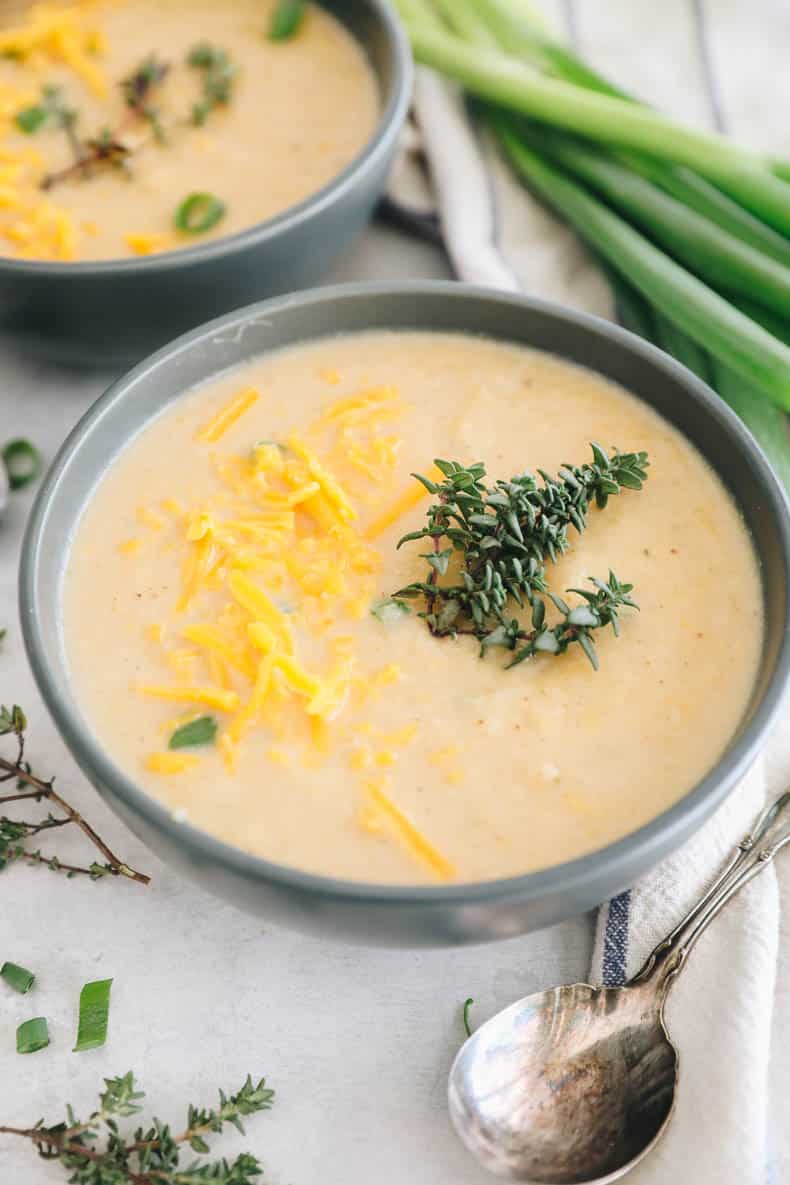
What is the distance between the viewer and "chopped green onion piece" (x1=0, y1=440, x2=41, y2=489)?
7.63 feet

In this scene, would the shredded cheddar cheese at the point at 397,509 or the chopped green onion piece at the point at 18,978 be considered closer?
the chopped green onion piece at the point at 18,978

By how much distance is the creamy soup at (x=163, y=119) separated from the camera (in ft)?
8.07

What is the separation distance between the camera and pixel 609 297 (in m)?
2.57

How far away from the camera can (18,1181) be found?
155 centimetres

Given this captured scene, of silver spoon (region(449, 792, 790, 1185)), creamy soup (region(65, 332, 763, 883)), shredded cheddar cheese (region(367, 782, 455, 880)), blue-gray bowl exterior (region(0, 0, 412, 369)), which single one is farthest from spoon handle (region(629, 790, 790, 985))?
blue-gray bowl exterior (region(0, 0, 412, 369))

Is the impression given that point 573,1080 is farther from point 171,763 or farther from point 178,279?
point 178,279

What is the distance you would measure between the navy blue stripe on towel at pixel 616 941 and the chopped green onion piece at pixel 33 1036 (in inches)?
27.3

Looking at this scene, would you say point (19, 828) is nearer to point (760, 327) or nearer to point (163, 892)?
point (163, 892)

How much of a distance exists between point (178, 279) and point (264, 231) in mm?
165

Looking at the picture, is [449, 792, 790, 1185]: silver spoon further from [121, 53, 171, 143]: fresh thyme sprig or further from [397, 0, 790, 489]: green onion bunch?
[121, 53, 171, 143]: fresh thyme sprig

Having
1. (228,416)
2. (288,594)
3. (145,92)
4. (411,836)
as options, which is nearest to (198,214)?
(145,92)

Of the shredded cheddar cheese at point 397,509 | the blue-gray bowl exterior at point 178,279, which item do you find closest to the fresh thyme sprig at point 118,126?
the blue-gray bowl exterior at point 178,279

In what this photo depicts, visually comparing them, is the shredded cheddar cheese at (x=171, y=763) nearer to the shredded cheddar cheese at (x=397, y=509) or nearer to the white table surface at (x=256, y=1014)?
the white table surface at (x=256, y=1014)

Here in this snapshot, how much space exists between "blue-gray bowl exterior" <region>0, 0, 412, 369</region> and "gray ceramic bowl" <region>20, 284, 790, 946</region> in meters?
0.26
